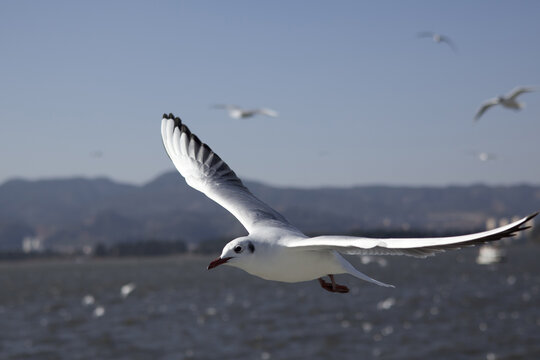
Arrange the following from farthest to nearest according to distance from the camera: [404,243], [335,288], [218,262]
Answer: [335,288], [218,262], [404,243]

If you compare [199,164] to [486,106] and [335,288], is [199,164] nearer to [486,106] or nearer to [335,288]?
[335,288]

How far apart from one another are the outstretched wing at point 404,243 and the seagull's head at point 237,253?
25 cm

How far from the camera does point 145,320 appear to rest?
9431cm

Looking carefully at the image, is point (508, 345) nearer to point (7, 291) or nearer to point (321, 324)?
point (321, 324)

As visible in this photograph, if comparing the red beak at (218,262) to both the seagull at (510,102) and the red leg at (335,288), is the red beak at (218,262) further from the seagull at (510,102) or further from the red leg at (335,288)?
the seagull at (510,102)

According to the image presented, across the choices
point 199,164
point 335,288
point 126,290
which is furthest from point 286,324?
point 335,288

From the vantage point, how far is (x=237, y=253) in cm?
449

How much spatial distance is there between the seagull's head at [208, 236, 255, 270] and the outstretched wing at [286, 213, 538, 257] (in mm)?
251

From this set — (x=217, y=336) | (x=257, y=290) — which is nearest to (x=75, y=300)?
(x=257, y=290)

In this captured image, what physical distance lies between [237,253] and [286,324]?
263 ft

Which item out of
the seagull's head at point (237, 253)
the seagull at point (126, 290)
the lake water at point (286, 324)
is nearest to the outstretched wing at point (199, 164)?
the seagull's head at point (237, 253)

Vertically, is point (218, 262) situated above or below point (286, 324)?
above

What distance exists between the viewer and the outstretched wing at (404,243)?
3.49 m

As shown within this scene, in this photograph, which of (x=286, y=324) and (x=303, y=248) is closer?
(x=303, y=248)
